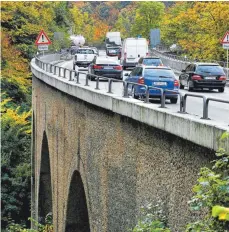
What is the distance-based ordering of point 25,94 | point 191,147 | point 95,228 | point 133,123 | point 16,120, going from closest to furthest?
point 191,147
point 133,123
point 95,228
point 16,120
point 25,94

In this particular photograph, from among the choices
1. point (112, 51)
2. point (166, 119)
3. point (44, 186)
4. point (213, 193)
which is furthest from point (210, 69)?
point (112, 51)

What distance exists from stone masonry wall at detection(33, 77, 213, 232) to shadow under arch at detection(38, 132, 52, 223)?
575 cm

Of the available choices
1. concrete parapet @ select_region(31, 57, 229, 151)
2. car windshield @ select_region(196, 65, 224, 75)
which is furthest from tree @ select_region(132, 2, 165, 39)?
concrete parapet @ select_region(31, 57, 229, 151)

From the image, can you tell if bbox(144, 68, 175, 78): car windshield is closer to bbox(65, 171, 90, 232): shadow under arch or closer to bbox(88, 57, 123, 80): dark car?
bbox(65, 171, 90, 232): shadow under arch

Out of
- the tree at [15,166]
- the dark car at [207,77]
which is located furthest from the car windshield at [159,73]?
the tree at [15,166]

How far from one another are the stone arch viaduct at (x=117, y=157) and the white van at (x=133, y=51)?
21456 mm

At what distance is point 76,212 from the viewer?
1958 centimetres

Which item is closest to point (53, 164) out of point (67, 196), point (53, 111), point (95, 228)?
point (53, 111)

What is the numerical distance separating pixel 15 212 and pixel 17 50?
676 inches

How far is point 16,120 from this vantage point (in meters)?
38.8

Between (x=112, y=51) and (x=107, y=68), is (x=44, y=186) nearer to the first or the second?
(x=107, y=68)

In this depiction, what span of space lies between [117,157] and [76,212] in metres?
7.64

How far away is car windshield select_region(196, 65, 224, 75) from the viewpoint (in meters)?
24.8

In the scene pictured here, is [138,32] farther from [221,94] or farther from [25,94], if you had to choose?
[221,94]
